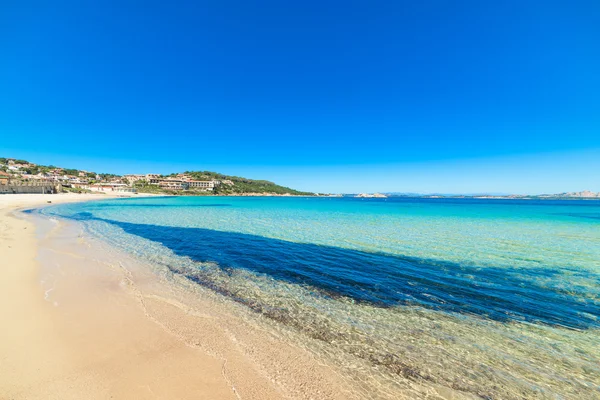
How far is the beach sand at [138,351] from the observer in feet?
11.2

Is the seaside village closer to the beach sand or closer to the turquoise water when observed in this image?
the beach sand

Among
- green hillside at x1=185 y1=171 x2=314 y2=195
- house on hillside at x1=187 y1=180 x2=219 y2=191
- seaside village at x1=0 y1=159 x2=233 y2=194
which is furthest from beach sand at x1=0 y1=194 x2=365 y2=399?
house on hillside at x1=187 y1=180 x2=219 y2=191

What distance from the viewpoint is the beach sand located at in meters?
3.41

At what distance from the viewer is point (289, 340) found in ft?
15.8

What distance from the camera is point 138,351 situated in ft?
13.9

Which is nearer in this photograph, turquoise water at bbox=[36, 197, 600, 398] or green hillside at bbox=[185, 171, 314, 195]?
turquoise water at bbox=[36, 197, 600, 398]

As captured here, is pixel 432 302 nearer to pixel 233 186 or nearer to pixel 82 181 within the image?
pixel 82 181

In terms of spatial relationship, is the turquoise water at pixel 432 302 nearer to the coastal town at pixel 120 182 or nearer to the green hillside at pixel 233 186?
the coastal town at pixel 120 182

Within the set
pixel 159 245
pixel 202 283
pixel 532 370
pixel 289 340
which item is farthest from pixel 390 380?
pixel 159 245

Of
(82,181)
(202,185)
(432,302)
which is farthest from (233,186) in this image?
(432,302)

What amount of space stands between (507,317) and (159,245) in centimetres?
1501

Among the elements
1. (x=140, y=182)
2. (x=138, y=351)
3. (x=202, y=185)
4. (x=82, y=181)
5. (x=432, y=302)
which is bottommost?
(x=432, y=302)

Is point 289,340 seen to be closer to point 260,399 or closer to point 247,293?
point 260,399

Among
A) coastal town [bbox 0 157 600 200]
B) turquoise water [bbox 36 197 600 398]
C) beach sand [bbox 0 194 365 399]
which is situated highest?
coastal town [bbox 0 157 600 200]
